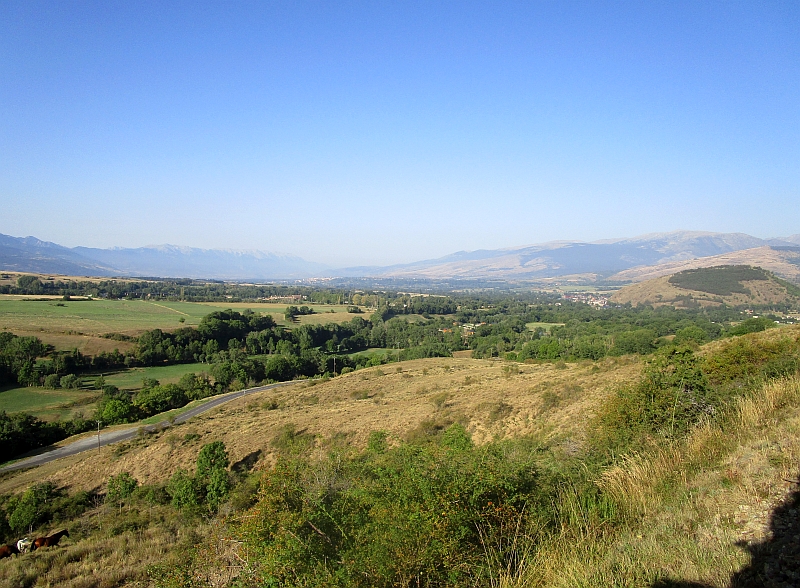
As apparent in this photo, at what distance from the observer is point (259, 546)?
441cm

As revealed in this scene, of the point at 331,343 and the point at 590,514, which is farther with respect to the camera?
the point at 331,343

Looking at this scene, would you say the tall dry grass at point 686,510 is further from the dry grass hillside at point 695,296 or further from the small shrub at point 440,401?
the dry grass hillside at point 695,296

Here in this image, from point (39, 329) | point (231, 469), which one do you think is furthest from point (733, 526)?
point (39, 329)

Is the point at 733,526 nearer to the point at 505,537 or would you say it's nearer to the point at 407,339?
the point at 505,537

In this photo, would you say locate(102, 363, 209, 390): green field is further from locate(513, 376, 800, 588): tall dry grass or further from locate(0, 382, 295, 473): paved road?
locate(513, 376, 800, 588): tall dry grass

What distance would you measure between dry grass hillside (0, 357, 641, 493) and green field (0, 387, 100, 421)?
21.8 meters

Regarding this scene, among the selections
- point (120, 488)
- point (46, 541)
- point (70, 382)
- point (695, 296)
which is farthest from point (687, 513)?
point (695, 296)

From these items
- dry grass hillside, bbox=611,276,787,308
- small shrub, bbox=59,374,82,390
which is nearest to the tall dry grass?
small shrub, bbox=59,374,82,390

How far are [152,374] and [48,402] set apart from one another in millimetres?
15245

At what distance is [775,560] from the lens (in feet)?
10.1

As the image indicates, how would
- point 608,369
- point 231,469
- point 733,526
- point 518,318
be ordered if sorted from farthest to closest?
point 518,318 < point 608,369 < point 231,469 < point 733,526

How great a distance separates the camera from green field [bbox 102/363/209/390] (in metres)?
61.6

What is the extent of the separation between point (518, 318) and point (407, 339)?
40.0 m

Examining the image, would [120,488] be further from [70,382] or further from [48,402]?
[70,382]
